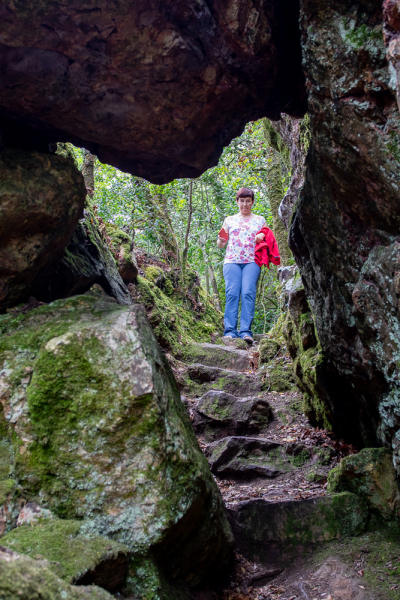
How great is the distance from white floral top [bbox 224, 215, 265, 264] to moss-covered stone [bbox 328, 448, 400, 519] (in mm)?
6461

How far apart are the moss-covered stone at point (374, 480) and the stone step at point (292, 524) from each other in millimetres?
126

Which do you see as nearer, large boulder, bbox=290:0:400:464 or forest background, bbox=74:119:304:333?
large boulder, bbox=290:0:400:464

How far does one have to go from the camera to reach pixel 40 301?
4.54 meters

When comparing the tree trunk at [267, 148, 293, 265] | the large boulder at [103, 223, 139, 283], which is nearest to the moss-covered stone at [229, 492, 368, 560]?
the large boulder at [103, 223, 139, 283]

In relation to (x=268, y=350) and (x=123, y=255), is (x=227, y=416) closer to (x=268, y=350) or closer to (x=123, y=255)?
(x=268, y=350)

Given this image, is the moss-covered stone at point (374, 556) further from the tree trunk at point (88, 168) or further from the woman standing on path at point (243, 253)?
the tree trunk at point (88, 168)

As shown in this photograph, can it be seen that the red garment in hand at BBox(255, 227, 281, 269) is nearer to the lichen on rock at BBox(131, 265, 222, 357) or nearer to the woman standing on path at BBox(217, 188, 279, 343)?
the woman standing on path at BBox(217, 188, 279, 343)

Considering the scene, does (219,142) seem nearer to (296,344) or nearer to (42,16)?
(42,16)

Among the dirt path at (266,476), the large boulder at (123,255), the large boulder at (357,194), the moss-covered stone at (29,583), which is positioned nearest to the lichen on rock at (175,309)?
the large boulder at (123,255)

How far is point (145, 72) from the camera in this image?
419cm

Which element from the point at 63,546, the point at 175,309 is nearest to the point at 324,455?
the point at 63,546

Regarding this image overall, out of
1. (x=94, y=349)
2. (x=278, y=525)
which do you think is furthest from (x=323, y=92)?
(x=278, y=525)

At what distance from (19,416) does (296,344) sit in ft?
17.3

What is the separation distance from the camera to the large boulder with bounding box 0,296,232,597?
283 cm
